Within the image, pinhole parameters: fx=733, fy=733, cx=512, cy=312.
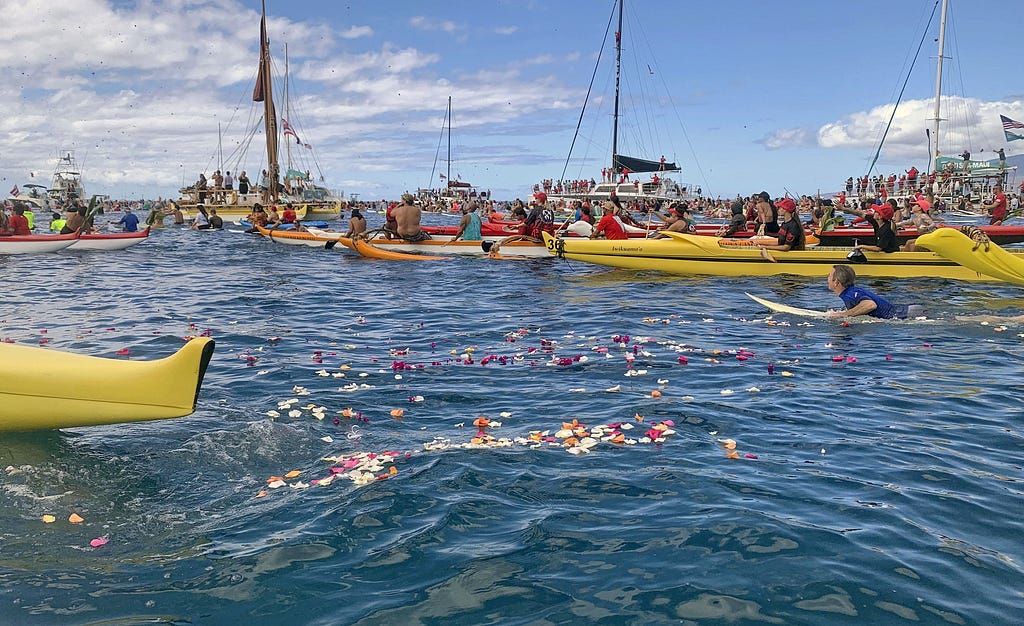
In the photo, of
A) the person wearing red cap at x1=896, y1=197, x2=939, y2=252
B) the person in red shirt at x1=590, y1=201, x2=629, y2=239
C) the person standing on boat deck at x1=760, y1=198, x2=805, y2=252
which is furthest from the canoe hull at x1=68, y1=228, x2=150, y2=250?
the person wearing red cap at x1=896, y1=197, x2=939, y2=252

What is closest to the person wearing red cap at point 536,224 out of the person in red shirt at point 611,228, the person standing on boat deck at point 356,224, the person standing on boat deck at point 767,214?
the person in red shirt at point 611,228

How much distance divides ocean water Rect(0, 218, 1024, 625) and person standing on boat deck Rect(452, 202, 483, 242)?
13018 mm

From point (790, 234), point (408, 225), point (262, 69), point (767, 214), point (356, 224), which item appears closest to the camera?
point (790, 234)

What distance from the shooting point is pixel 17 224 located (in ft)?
76.1

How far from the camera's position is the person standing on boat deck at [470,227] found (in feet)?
79.4

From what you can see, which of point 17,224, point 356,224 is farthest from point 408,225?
point 17,224

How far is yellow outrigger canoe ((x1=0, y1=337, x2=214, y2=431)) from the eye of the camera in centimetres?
589

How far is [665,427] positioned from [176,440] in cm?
440

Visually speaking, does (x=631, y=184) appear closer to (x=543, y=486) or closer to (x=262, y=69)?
(x=262, y=69)

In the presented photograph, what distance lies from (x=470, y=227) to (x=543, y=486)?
19.5m

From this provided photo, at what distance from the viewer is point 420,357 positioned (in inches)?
392

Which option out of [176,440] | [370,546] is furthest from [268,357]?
[370,546]

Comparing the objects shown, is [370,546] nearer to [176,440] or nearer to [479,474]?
[479,474]

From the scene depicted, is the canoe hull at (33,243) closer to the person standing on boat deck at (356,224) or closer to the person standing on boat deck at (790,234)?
the person standing on boat deck at (356,224)
